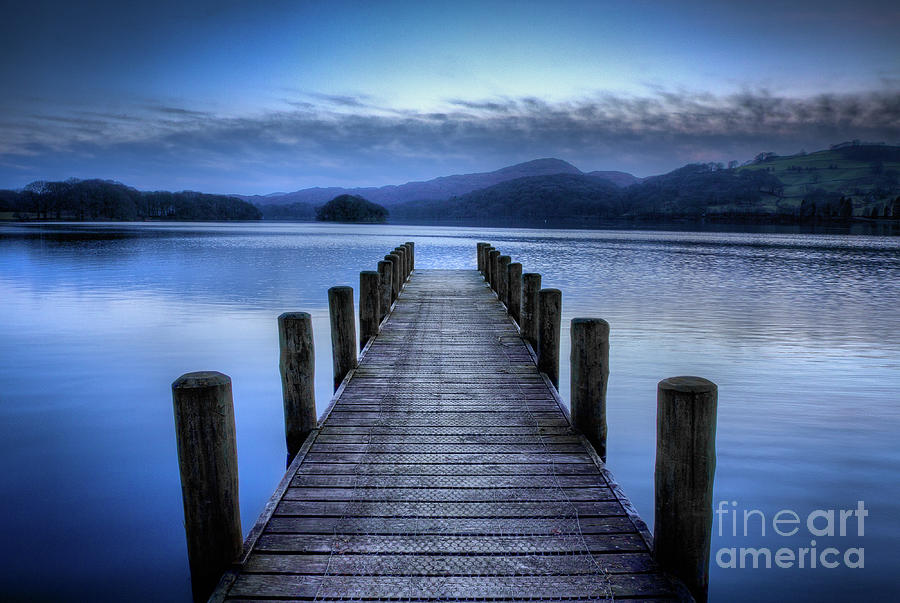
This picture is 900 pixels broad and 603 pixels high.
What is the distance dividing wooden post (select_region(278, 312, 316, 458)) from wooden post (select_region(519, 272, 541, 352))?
14.3 feet

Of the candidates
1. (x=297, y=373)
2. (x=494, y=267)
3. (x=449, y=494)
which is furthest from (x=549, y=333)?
(x=494, y=267)

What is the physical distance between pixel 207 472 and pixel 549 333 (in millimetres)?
5088

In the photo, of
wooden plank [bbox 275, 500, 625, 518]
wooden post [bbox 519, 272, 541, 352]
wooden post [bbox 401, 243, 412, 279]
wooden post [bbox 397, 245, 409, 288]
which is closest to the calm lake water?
wooden post [bbox 519, 272, 541, 352]

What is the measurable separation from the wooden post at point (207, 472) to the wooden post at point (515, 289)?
8.14 meters

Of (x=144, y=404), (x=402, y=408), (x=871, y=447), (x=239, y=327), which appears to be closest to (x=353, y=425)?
(x=402, y=408)

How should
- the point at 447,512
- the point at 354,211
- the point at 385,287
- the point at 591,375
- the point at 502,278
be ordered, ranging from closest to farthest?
the point at 447,512, the point at 591,375, the point at 385,287, the point at 502,278, the point at 354,211

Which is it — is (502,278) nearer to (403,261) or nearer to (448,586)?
(403,261)

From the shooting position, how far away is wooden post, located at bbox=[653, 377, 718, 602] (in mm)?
3227

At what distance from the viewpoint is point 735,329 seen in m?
16.5

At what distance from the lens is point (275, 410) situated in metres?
9.44

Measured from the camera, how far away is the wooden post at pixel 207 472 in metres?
3.18

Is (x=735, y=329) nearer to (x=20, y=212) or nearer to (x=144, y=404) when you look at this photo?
(x=144, y=404)

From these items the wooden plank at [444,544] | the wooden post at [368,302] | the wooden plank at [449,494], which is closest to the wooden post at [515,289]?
the wooden post at [368,302]

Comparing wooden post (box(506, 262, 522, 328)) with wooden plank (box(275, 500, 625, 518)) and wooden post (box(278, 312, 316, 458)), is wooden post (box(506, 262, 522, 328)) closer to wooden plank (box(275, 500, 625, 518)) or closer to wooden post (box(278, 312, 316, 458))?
wooden post (box(278, 312, 316, 458))
